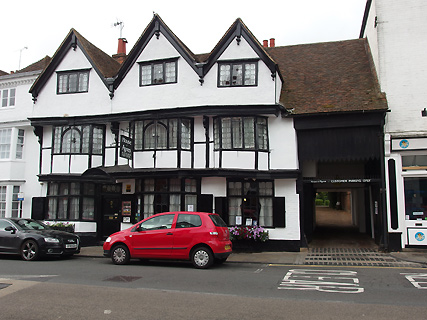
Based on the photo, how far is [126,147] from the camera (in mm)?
16234

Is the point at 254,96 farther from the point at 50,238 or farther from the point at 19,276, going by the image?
the point at 19,276

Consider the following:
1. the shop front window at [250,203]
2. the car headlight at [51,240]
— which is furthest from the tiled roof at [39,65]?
the shop front window at [250,203]

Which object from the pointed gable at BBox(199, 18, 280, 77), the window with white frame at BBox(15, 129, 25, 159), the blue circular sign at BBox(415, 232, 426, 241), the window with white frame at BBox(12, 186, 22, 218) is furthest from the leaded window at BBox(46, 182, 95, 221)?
the blue circular sign at BBox(415, 232, 426, 241)

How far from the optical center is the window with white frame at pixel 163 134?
16375 mm

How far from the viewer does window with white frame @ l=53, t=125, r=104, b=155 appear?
17.9m

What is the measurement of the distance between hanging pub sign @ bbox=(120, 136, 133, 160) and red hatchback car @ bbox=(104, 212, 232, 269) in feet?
14.7

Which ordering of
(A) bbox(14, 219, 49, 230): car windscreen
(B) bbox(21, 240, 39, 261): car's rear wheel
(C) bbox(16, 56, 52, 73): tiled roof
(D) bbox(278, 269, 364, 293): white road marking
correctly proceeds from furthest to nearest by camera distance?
(C) bbox(16, 56, 52, 73): tiled roof → (A) bbox(14, 219, 49, 230): car windscreen → (B) bbox(21, 240, 39, 261): car's rear wheel → (D) bbox(278, 269, 364, 293): white road marking

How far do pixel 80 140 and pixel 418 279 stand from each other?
1440 cm

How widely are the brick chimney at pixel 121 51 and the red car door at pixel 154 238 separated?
12889 mm

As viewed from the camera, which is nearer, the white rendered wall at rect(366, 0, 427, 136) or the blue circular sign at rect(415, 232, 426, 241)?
the blue circular sign at rect(415, 232, 426, 241)

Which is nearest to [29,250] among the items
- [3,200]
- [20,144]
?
[3,200]

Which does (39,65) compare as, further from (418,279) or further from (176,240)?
(418,279)

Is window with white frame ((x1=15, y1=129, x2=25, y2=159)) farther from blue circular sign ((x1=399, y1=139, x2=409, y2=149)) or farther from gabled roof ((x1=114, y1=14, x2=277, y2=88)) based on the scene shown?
blue circular sign ((x1=399, y1=139, x2=409, y2=149))

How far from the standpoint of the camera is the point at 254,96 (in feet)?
51.5
